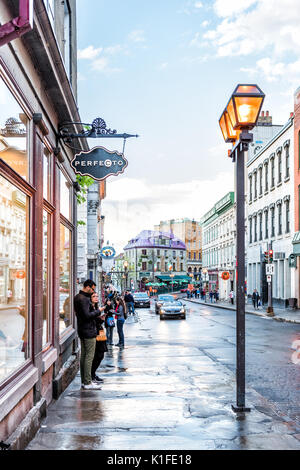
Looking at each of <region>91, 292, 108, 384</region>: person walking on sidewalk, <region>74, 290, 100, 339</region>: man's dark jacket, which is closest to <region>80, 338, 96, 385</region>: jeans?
<region>74, 290, 100, 339</region>: man's dark jacket

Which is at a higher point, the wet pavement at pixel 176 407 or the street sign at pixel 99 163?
the street sign at pixel 99 163

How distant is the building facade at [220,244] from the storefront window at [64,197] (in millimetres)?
50879

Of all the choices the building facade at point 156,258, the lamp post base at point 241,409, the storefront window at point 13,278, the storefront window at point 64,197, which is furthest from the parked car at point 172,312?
the building facade at point 156,258

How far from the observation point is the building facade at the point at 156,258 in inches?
4833

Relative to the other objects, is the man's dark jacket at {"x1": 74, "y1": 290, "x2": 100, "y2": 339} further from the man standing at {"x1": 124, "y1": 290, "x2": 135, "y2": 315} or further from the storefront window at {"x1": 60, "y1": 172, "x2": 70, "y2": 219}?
the man standing at {"x1": 124, "y1": 290, "x2": 135, "y2": 315}

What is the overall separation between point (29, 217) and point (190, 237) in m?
129

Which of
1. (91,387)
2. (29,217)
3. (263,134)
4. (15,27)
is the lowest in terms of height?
(91,387)

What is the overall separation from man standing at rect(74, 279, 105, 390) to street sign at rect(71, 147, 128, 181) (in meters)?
2.03

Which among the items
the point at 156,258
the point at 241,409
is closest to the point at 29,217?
the point at 241,409

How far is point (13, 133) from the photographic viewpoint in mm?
6152

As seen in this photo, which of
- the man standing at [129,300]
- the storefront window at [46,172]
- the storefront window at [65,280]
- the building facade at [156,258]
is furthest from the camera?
the building facade at [156,258]

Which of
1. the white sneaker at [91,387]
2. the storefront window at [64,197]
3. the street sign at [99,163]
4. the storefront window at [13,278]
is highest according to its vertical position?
the street sign at [99,163]

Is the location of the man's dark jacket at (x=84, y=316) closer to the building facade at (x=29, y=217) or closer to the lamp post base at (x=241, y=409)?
the building facade at (x=29, y=217)

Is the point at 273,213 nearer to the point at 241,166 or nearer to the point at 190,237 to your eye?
the point at 241,166
